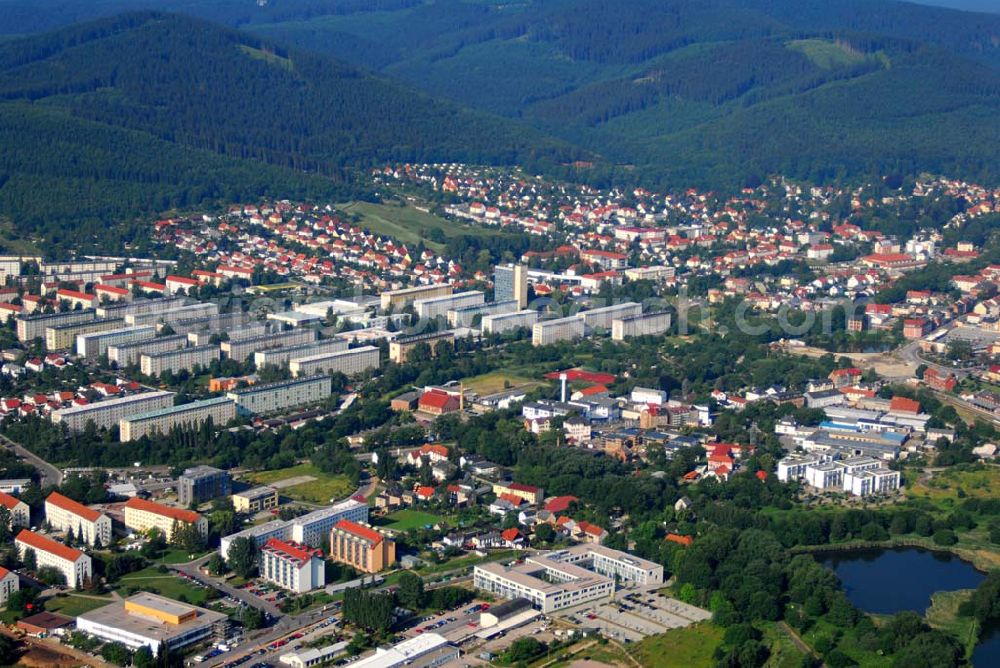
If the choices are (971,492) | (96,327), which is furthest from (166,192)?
(971,492)

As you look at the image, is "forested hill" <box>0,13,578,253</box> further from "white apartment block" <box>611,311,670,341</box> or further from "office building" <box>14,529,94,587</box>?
"office building" <box>14,529,94,587</box>

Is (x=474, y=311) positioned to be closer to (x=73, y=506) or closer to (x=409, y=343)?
(x=409, y=343)

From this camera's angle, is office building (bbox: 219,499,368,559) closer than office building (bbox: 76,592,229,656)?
No

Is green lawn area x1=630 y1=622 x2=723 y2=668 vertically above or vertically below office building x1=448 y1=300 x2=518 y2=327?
below

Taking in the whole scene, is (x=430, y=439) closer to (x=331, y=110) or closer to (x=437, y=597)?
(x=437, y=597)

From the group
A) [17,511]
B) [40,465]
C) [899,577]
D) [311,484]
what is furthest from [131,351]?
[899,577]

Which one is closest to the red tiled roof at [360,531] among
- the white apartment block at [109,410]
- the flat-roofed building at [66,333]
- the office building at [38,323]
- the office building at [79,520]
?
the office building at [79,520]

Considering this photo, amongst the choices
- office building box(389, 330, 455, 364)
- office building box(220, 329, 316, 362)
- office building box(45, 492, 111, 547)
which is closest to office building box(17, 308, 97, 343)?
office building box(220, 329, 316, 362)
